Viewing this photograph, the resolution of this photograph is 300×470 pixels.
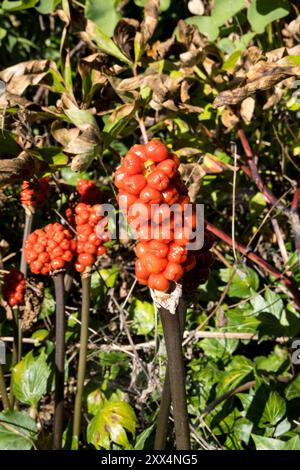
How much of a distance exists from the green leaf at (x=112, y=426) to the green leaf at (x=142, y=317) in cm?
45

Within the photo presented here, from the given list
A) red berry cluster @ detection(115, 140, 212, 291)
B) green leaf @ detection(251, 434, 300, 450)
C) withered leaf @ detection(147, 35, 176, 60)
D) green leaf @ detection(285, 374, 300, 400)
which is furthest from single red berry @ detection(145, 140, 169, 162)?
withered leaf @ detection(147, 35, 176, 60)

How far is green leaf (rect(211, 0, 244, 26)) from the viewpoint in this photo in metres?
1.94

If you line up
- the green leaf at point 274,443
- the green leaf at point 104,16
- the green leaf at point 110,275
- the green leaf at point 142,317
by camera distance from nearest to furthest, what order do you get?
the green leaf at point 274,443
the green leaf at point 104,16
the green leaf at point 142,317
the green leaf at point 110,275

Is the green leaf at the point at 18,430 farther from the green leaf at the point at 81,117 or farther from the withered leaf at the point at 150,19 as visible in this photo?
the withered leaf at the point at 150,19

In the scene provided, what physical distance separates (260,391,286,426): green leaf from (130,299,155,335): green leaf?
609 millimetres

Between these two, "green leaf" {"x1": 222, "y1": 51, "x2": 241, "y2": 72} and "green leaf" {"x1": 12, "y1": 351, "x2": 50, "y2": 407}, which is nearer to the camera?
"green leaf" {"x1": 12, "y1": 351, "x2": 50, "y2": 407}

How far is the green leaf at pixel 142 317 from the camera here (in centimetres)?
214

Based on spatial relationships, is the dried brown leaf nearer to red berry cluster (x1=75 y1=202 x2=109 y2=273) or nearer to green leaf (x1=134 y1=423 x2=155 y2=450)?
red berry cluster (x1=75 y1=202 x2=109 y2=273)

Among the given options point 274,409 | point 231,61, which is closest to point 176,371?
point 274,409

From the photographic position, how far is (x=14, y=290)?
1739 mm

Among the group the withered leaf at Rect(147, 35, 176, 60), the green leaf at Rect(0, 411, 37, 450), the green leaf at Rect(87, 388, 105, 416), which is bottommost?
the green leaf at Rect(87, 388, 105, 416)

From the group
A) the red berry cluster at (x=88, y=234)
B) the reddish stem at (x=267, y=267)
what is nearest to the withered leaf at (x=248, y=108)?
the reddish stem at (x=267, y=267)

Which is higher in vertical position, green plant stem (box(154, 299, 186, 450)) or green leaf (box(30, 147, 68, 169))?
green leaf (box(30, 147, 68, 169))
